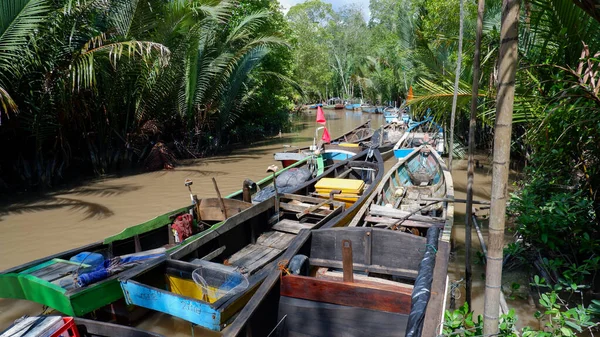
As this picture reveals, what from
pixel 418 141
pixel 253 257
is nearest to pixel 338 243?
pixel 253 257

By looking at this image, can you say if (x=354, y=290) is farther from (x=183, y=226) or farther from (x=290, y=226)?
(x=183, y=226)

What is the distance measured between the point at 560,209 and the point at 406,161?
5.49 m

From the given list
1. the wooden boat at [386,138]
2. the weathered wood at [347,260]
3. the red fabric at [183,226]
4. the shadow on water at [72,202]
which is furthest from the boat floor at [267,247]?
the wooden boat at [386,138]

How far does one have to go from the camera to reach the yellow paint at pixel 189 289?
431cm

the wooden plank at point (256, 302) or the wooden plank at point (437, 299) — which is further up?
the wooden plank at point (437, 299)

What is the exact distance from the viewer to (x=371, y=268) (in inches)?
181

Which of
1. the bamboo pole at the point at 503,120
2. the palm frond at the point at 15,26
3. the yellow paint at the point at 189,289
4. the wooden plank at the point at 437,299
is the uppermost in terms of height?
the palm frond at the point at 15,26

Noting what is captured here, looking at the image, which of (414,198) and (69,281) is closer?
(69,281)

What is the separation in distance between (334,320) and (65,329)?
2372 millimetres

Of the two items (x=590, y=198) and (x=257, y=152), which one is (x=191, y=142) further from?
(x=590, y=198)

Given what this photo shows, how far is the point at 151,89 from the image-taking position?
13.3 m

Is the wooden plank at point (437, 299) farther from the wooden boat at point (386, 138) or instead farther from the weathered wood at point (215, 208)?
the wooden boat at point (386, 138)

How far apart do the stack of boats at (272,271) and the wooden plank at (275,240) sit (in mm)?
18

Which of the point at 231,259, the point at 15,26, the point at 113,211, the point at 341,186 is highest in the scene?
the point at 15,26
